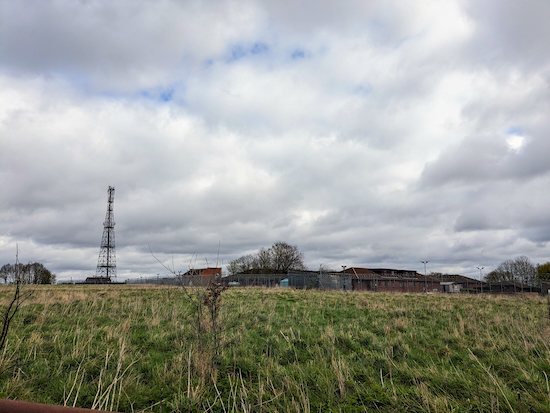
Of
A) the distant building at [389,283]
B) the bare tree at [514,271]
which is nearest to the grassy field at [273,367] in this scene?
the distant building at [389,283]

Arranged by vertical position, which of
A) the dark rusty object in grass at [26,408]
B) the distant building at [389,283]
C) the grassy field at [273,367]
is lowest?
the distant building at [389,283]

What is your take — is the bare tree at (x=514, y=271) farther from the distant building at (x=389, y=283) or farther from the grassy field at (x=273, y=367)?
the grassy field at (x=273, y=367)

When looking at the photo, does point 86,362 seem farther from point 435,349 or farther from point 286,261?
point 286,261

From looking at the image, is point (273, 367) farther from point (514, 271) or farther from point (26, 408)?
point (514, 271)

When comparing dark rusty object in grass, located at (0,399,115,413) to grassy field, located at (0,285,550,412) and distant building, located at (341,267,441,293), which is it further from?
distant building, located at (341,267,441,293)

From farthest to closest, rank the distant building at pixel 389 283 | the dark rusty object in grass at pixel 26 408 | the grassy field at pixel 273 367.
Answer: the distant building at pixel 389 283 → the grassy field at pixel 273 367 → the dark rusty object in grass at pixel 26 408

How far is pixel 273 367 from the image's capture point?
19.1 feet

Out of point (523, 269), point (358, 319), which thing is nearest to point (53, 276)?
point (358, 319)

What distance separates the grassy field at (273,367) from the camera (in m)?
4.49

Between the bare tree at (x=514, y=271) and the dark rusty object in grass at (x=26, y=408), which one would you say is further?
the bare tree at (x=514, y=271)

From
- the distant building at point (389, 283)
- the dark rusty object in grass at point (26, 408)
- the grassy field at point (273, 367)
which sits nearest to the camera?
the dark rusty object in grass at point (26, 408)

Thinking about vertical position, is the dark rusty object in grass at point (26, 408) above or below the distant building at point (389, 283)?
above

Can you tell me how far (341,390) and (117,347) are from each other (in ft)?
15.2

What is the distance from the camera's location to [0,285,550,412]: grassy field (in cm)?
449
